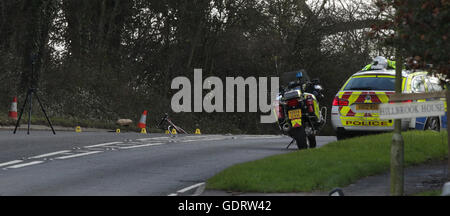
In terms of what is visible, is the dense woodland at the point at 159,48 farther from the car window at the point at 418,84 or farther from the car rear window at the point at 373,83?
the car rear window at the point at 373,83

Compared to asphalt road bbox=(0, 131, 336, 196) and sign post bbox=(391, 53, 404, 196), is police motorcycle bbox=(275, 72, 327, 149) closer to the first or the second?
asphalt road bbox=(0, 131, 336, 196)

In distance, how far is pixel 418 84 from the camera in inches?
880

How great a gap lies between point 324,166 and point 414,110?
16.8ft

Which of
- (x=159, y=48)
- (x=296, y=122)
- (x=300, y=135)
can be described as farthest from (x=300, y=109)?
(x=159, y=48)

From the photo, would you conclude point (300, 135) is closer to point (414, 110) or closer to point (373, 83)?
point (373, 83)

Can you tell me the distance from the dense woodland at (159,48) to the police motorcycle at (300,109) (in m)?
Result: 14.4

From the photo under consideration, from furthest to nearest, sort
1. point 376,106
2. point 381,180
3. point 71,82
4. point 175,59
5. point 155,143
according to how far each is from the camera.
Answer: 1. point 175,59
2. point 71,82
3. point 155,143
4. point 376,106
5. point 381,180

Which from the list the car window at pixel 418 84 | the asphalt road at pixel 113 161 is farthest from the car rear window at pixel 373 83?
the asphalt road at pixel 113 161

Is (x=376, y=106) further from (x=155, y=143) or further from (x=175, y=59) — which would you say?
(x=175, y=59)

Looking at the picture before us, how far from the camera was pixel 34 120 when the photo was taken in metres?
29.6

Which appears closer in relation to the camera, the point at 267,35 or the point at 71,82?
the point at 71,82

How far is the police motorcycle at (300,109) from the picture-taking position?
62.1ft
